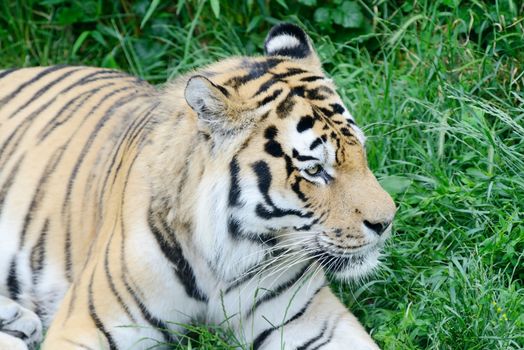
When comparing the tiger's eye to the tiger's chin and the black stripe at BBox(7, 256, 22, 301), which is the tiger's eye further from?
the black stripe at BBox(7, 256, 22, 301)

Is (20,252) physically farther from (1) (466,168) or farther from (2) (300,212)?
(1) (466,168)

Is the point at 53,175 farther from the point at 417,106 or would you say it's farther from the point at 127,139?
the point at 417,106

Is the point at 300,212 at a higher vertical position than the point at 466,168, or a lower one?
higher

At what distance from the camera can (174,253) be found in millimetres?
3408

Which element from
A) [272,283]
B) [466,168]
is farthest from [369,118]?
[272,283]

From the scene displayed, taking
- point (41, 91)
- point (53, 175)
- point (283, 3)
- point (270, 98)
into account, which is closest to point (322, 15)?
point (283, 3)

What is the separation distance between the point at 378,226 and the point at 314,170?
0.88 feet

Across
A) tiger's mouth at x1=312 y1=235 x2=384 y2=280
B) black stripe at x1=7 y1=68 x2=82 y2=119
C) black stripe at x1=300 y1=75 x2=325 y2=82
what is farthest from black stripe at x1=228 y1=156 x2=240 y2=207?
black stripe at x1=7 y1=68 x2=82 y2=119

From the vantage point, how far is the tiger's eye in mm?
3242

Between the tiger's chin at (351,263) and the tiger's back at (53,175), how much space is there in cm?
93

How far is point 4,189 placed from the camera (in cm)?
414

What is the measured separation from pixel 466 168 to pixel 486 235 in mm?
434

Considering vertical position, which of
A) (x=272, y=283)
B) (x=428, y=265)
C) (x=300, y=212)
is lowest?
(x=428, y=265)

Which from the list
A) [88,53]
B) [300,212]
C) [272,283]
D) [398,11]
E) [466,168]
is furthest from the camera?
[88,53]
